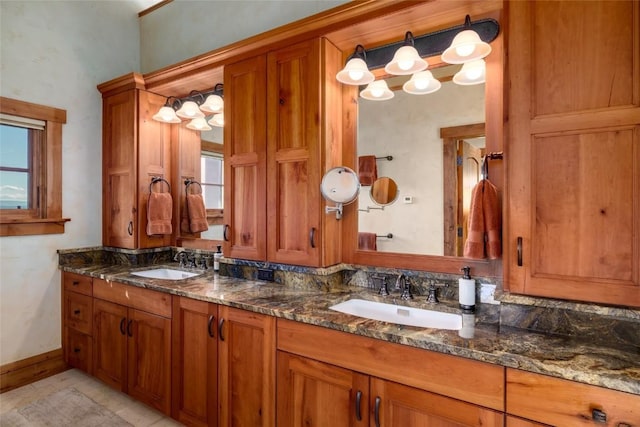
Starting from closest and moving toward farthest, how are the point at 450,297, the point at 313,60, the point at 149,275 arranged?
the point at 450,297 < the point at 313,60 < the point at 149,275

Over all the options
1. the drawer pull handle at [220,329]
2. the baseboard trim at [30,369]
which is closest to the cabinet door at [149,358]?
the drawer pull handle at [220,329]

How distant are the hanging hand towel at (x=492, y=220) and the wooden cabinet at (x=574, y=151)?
172 millimetres

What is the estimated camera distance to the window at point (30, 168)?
8.18 ft

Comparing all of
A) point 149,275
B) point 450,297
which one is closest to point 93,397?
point 149,275

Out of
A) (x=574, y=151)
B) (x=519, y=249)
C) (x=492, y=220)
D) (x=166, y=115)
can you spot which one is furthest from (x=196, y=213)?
(x=574, y=151)

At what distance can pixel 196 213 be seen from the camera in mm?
2836

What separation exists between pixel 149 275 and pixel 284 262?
4.16ft

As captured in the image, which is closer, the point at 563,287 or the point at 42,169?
the point at 563,287

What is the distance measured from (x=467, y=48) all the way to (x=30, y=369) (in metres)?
3.57

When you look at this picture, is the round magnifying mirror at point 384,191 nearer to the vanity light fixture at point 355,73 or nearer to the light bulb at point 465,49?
the vanity light fixture at point 355,73

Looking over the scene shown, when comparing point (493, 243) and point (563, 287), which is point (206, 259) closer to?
point (493, 243)

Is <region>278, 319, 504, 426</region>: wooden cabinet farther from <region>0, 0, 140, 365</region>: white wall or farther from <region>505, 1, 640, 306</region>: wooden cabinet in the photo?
<region>0, 0, 140, 365</region>: white wall

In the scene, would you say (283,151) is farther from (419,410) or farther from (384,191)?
(419,410)

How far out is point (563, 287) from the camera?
47.9 inches
